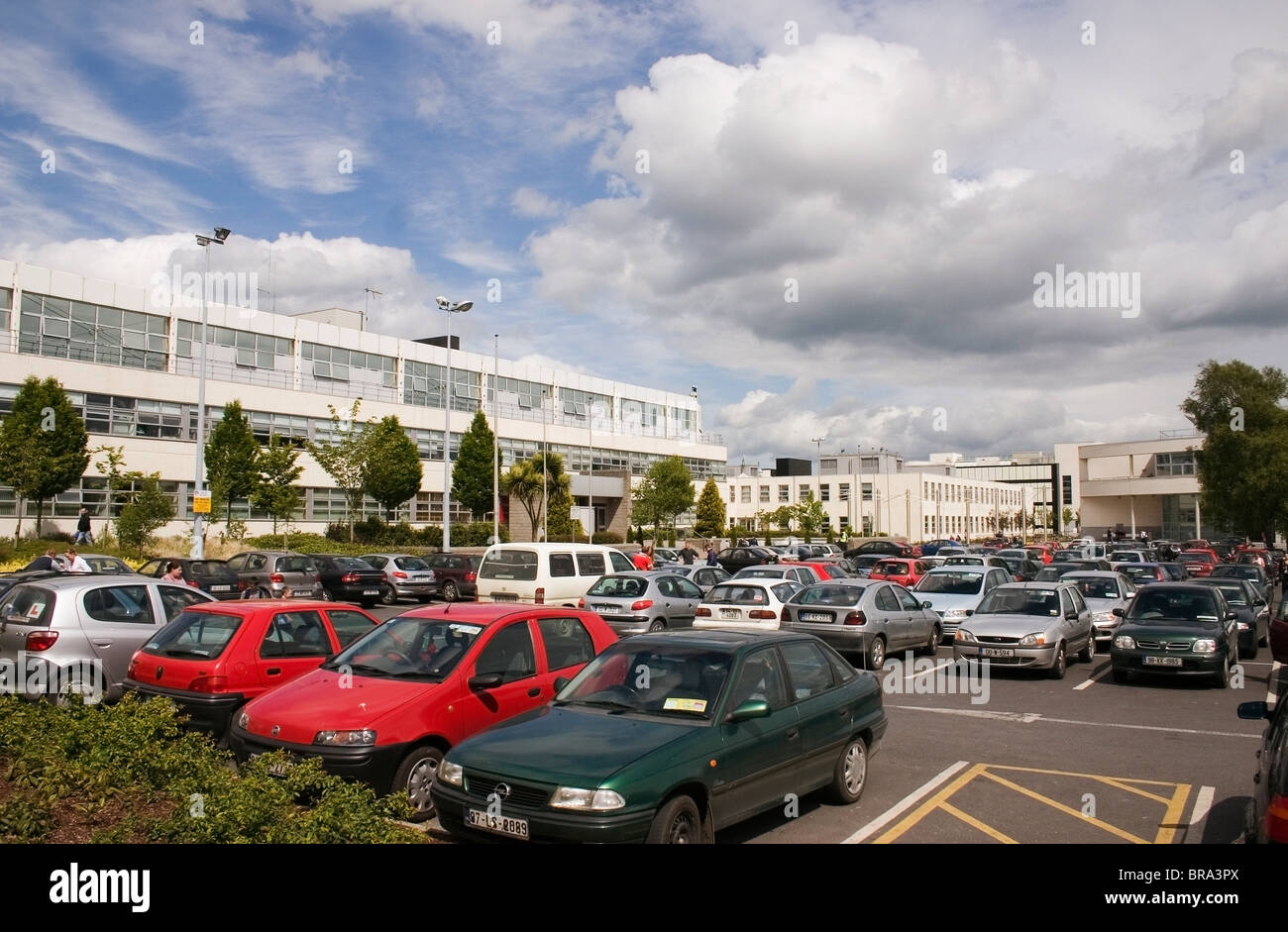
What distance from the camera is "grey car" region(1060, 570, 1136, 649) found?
18.7 meters

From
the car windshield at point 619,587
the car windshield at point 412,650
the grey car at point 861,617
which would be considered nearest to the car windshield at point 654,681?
the car windshield at point 412,650

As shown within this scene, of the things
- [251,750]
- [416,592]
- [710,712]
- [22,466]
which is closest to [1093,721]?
[710,712]

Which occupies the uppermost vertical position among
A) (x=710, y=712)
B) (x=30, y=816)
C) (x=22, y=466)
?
(x=22, y=466)

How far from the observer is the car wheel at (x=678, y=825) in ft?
17.9

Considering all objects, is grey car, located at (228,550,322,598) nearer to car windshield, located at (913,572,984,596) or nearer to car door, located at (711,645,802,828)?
car windshield, located at (913,572,984,596)

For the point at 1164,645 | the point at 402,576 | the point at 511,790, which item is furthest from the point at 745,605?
the point at 402,576

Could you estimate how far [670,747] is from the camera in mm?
5801

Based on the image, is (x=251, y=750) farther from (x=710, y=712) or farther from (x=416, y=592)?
(x=416, y=592)

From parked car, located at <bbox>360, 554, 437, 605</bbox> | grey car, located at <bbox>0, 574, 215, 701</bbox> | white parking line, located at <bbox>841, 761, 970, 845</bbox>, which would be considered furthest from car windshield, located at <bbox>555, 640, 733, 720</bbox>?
parked car, located at <bbox>360, 554, 437, 605</bbox>

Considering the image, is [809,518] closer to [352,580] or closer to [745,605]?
[352,580]

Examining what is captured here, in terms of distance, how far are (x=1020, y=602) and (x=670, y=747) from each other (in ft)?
41.9

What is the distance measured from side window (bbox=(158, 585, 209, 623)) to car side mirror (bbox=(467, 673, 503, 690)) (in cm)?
558
